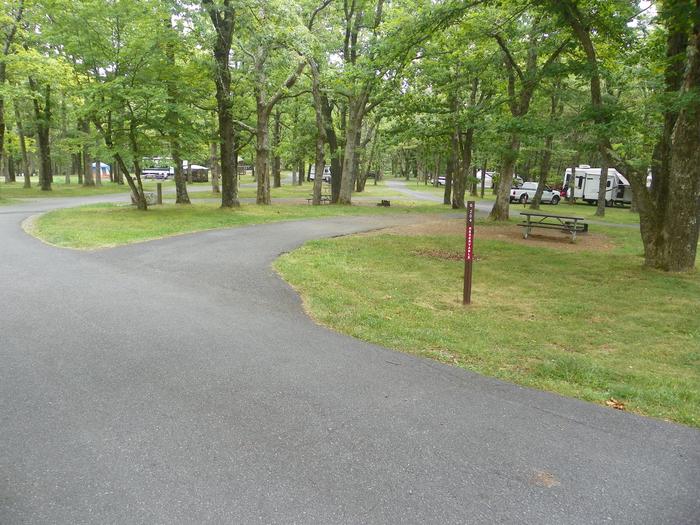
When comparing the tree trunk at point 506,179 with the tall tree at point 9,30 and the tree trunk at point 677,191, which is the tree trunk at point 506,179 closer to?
the tree trunk at point 677,191

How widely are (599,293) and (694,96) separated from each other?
3462mm

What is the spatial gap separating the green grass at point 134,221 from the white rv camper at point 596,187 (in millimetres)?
20742

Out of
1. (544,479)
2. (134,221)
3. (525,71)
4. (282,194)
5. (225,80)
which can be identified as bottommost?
(544,479)

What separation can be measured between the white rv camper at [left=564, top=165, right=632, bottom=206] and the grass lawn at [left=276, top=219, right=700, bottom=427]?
25.1m

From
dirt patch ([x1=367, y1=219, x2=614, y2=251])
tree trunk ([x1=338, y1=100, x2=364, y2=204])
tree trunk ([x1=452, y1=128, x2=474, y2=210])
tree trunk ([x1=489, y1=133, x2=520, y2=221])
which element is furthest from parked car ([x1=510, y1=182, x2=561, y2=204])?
dirt patch ([x1=367, y1=219, x2=614, y2=251])

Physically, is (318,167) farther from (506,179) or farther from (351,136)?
(506,179)

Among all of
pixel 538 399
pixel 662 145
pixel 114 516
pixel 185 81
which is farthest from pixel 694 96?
pixel 185 81

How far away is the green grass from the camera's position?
36.5ft

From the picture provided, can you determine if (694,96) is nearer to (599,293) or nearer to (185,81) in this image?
(599,293)

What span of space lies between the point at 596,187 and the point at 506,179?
20.5 m

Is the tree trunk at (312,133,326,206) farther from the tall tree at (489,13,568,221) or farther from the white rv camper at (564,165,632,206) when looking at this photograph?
the white rv camper at (564,165,632,206)

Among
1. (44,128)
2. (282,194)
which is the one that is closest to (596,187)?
(282,194)

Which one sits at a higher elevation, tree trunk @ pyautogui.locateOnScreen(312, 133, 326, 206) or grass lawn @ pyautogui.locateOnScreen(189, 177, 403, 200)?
tree trunk @ pyautogui.locateOnScreen(312, 133, 326, 206)

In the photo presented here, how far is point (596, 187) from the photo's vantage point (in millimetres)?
34375
